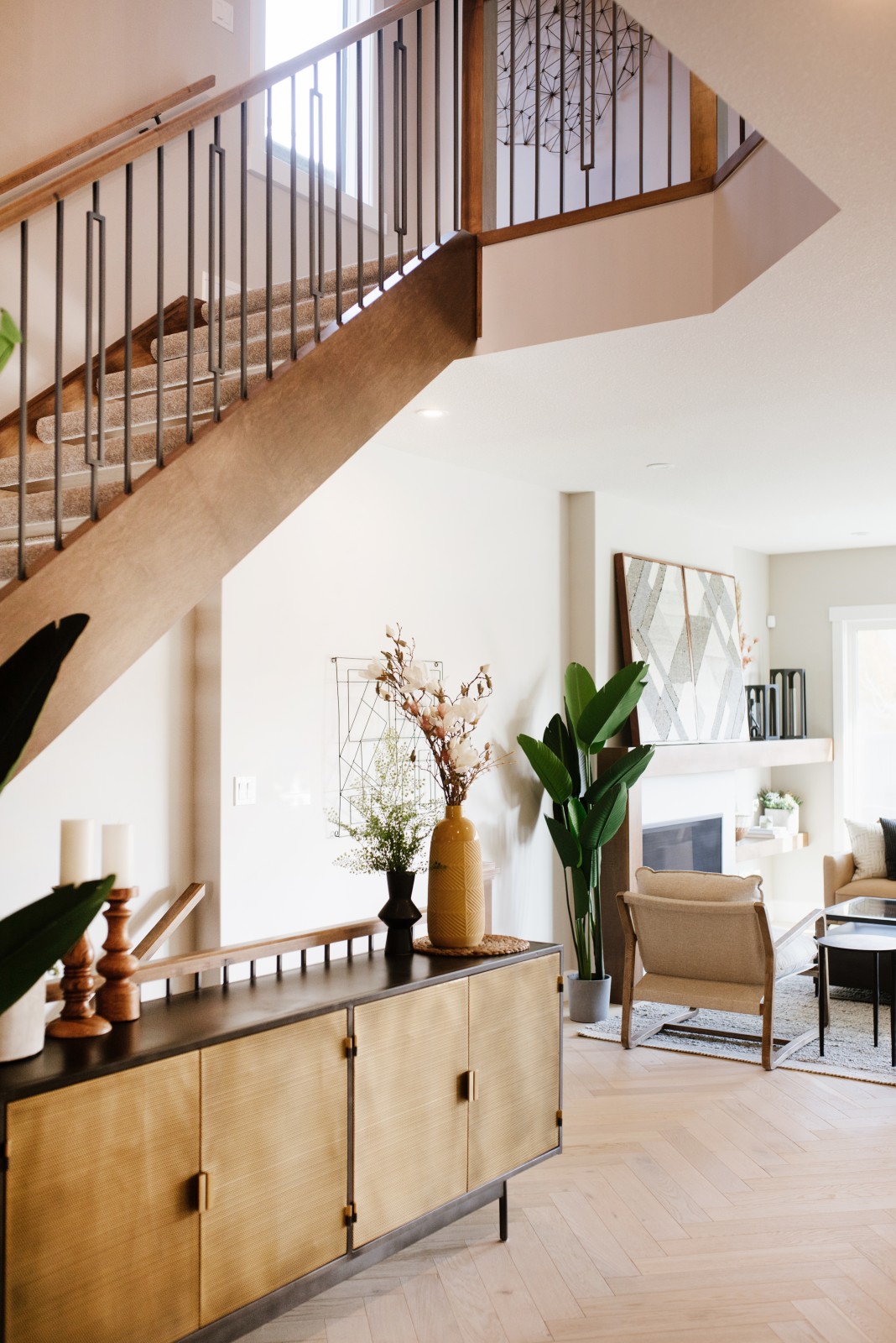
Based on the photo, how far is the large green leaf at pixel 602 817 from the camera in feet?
18.6

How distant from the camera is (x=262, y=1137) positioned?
2.52m

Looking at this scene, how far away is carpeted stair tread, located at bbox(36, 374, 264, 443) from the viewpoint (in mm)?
3203

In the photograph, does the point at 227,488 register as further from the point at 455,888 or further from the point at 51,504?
the point at 455,888

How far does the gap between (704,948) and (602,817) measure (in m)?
0.95

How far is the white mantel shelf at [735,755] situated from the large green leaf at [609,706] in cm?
60

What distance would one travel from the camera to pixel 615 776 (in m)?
5.72

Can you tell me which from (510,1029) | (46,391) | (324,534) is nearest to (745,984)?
(510,1029)

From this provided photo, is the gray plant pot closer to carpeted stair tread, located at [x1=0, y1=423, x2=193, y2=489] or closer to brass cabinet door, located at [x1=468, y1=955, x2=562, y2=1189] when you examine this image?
brass cabinet door, located at [x1=468, y1=955, x2=562, y2=1189]

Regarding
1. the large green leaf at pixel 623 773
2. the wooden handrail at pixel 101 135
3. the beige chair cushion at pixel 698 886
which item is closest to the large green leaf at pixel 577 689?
the large green leaf at pixel 623 773

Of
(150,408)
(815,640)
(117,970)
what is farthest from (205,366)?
(815,640)

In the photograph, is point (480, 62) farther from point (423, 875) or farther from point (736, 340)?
point (423, 875)

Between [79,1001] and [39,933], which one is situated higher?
[39,933]

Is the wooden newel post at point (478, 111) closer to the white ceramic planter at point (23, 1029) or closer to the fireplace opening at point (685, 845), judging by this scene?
the white ceramic planter at point (23, 1029)

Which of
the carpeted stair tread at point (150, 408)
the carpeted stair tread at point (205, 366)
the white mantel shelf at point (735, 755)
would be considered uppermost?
the carpeted stair tread at point (205, 366)
